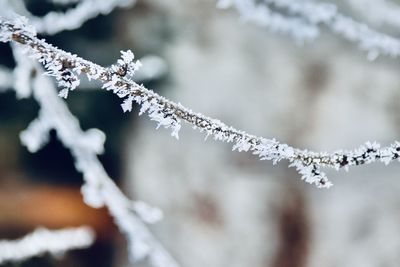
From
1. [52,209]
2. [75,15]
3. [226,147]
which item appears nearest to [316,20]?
[226,147]

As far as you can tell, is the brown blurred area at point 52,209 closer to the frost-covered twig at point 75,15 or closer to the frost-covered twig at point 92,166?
the frost-covered twig at point 92,166

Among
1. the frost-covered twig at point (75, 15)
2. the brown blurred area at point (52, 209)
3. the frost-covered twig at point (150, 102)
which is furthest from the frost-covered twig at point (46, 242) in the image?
the frost-covered twig at point (150, 102)

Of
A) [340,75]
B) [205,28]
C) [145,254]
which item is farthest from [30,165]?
[340,75]

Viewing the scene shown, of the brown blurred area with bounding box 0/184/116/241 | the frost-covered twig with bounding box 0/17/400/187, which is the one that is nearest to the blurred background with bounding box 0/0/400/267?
the brown blurred area with bounding box 0/184/116/241

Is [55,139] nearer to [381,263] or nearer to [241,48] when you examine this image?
[241,48]

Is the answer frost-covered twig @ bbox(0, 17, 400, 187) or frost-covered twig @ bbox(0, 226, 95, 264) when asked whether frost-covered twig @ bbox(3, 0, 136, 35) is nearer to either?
frost-covered twig @ bbox(0, 226, 95, 264)

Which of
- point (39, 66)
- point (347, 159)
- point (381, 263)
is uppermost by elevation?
point (39, 66)
